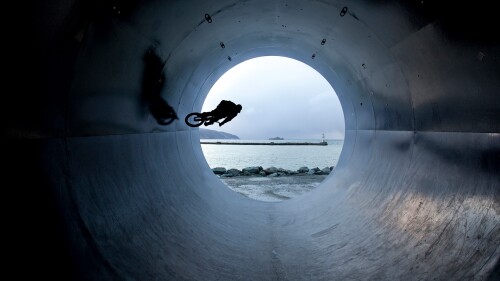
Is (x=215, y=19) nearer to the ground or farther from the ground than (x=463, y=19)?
farther from the ground

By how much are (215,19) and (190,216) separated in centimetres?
266

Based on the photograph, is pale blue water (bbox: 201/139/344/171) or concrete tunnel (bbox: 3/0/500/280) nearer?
concrete tunnel (bbox: 3/0/500/280)

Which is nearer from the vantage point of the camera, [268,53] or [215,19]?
[215,19]

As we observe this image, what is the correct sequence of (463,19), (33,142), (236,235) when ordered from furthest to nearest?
1. (236,235)
2. (463,19)
3. (33,142)

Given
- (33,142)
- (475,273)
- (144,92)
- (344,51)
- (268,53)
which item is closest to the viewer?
(33,142)

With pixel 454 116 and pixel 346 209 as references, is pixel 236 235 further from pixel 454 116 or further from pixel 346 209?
pixel 454 116

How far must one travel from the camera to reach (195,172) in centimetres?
550

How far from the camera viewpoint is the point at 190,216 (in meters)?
4.11

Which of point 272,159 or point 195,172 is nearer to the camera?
point 195,172

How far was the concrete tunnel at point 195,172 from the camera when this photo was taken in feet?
5.81

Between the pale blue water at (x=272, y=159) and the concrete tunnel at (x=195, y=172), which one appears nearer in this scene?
the concrete tunnel at (x=195, y=172)

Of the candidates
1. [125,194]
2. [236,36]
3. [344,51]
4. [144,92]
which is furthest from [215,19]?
[125,194]

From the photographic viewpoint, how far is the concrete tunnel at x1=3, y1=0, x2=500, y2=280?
69.7 inches

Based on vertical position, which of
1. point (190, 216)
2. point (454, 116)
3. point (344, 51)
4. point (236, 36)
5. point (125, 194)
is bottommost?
point (190, 216)
